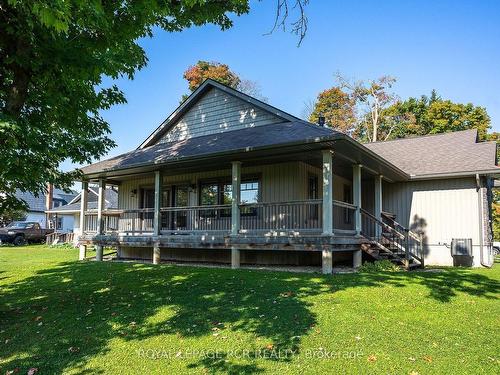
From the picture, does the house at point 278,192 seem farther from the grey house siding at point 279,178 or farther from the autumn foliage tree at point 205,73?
the autumn foliage tree at point 205,73

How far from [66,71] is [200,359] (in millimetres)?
4672

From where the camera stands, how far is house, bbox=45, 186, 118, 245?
1192 inches

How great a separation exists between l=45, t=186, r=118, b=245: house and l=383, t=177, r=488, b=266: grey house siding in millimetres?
19177

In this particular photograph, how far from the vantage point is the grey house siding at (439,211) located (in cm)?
1404

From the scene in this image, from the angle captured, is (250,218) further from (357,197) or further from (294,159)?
(357,197)

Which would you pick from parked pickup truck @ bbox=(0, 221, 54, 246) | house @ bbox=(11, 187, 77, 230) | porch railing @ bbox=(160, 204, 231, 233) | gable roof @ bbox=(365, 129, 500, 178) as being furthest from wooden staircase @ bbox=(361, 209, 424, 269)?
house @ bbox=(11, 187, 77, 230)

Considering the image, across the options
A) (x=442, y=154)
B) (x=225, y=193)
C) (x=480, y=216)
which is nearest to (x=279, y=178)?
(x=225, y=193)

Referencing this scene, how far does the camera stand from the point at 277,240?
10648 mm

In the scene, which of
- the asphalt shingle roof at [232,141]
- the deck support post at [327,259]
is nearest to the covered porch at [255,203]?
the deck support post at [327,259]

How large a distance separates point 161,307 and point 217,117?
31.4 feet

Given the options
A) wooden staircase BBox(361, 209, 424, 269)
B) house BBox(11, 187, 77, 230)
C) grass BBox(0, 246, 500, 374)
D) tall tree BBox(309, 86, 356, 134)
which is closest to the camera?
grass BBox(0, 246, 500, 374)

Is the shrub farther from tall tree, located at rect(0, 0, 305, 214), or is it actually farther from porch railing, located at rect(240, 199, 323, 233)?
tall tree, located at rect(0, 0, 305, 214)

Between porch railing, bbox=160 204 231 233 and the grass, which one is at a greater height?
porch railing, bbox=160 204 231 233

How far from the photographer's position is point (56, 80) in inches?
243
